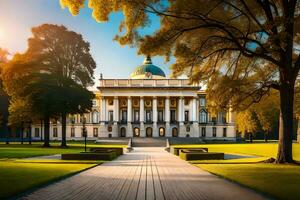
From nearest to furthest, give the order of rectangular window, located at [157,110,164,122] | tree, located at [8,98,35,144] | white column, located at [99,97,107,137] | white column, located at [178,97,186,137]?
tree, located at [8,98,35,144], white column, located at [99,97,107,137], white column, located at [178,97,186,137], rectangular window, located at [157,110,164,122]

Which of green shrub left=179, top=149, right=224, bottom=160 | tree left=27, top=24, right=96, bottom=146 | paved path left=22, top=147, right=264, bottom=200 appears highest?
tree left=27, top=24, right=96, bottom=146

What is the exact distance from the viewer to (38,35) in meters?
54.2

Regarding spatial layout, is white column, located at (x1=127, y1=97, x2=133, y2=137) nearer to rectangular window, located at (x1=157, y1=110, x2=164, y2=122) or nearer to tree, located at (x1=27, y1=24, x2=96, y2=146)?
rectangular window, located at (x1=157, y1=110, x2=164, y2=122)

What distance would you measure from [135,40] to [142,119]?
7465cm

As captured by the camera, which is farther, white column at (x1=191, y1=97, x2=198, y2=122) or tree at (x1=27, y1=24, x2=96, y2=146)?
white column at (x1=191, y1=97, x2=198, y2=122)

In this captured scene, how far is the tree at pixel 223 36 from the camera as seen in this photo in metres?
21.0

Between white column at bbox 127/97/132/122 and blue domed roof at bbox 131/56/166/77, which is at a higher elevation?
blue domed roof at bbox 131/56/166/77

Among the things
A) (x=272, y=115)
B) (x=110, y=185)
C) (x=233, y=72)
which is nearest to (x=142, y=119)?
(x=272, y=115)

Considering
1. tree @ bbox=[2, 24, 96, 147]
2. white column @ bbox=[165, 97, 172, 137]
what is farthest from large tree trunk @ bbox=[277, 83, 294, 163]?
white column @ bbox=[165, 97, 172, 137]

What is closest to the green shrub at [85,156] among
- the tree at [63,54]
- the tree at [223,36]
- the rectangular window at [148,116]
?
the tree at [223,36]

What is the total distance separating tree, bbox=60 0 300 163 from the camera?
829 inches

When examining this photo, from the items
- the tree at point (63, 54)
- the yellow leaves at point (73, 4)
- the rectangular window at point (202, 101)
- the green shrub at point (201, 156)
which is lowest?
the green shrub at point (201, 156)

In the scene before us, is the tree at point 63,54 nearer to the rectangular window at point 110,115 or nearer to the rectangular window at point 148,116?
the rectangular window at point 110,115

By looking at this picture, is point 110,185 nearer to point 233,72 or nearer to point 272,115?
point 233,72
